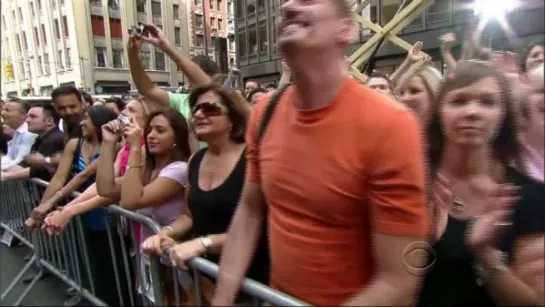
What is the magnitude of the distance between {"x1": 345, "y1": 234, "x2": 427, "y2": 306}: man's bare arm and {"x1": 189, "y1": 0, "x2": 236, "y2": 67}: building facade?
976mm

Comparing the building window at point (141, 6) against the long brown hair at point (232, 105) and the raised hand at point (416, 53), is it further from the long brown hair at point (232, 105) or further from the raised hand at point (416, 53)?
the raised hand at point (416, 53)

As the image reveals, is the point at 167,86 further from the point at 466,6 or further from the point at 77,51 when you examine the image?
the point at 466,6

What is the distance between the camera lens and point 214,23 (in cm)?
166

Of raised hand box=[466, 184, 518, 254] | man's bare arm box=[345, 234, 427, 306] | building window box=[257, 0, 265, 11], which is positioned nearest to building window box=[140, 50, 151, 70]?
building window box=[257, 0, 265, 11]

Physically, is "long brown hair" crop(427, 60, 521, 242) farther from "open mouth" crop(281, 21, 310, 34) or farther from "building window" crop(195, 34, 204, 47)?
"building window" crop(195, 34, 204, 47)

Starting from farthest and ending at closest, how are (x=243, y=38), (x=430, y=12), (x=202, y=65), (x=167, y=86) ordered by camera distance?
(x=167, y=86), (x=202, y=65), (x=243, y=38), (x=430, y=12)

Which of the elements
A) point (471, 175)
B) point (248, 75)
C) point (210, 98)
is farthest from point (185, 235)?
point (471, 175)

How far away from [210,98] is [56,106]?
109 centimetres

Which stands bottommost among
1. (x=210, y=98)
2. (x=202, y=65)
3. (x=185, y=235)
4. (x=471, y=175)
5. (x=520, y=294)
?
(x=185, y=235)

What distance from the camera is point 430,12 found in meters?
1.34

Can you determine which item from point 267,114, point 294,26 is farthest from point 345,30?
point 267,114

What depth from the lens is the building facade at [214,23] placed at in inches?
63.1

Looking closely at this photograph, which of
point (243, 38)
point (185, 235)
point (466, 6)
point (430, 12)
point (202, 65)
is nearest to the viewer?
point (466, 6)

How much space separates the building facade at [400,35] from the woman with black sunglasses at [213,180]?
188mm
